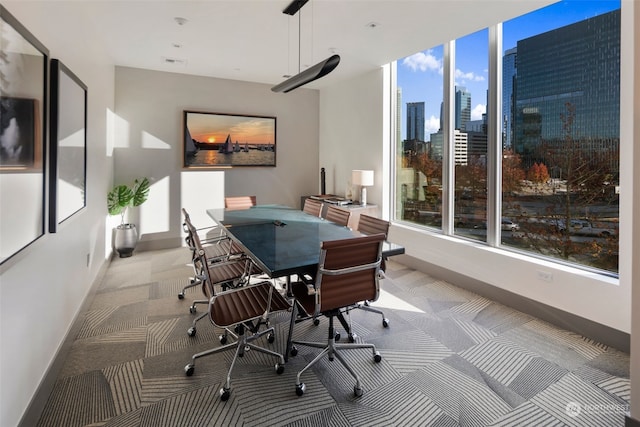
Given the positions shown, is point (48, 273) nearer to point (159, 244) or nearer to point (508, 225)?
point (159, 244)

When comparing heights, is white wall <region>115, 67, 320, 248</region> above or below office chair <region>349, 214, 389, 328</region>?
above

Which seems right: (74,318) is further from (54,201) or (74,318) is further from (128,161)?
(128,161)

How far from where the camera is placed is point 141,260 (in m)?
5.11

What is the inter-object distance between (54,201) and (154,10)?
2338 mm

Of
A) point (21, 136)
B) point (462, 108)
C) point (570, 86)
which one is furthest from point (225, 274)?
point (570, 86)

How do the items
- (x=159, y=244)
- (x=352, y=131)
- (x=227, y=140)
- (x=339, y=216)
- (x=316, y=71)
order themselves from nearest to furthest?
(x=316, y=71), (x=339, y=216), (x=159, y=244), (x=352, y=131), (x=227, y=140)

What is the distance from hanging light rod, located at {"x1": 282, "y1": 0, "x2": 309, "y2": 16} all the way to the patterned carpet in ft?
9.91

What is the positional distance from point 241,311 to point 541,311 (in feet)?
9.20

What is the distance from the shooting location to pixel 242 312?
2.23 m

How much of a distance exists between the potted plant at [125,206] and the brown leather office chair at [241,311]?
3278 mm

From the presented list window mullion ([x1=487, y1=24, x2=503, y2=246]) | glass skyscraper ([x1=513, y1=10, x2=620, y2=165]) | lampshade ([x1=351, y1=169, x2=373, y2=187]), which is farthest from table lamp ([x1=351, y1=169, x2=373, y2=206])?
glass skyscraper ([x1=513, y1=10, x2=620, y2=165])

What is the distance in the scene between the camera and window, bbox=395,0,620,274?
2.84 m

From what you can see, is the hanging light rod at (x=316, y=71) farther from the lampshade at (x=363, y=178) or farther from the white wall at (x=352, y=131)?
the white wall at (x=352, y=131)

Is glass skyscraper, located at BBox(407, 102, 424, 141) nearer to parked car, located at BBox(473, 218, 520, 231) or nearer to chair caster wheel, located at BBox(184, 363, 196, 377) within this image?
parked car, located at BBox(473, 218, 520, 231)
